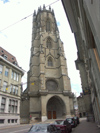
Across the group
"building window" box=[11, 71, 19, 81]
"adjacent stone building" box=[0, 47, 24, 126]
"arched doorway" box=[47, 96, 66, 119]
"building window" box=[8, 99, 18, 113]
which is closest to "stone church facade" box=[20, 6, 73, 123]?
"arched doorway" box=[47, 96, 66, 119]

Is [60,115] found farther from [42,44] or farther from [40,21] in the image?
[40,21]

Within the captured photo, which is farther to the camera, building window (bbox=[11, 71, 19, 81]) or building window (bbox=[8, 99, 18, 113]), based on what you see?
building window (bbox=[11, 71, 19, 81])

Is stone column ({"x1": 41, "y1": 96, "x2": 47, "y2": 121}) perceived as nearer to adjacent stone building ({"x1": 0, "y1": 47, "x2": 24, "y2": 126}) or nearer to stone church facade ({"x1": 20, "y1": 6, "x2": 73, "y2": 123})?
stone church facade ({"x1": 20, "y1": 6, "x2": 73, "y2": 123})

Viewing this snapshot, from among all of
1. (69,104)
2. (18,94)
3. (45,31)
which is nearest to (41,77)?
(18,94)

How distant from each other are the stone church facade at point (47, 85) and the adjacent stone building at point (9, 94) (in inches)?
185

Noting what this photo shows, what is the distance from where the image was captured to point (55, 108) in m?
31.0

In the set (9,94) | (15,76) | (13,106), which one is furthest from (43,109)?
(15,76)

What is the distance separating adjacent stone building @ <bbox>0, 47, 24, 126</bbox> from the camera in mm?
20328

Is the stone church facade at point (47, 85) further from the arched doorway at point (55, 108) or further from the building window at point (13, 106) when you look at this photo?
the building window at point (13, 106)

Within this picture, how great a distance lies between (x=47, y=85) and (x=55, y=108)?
6777mm

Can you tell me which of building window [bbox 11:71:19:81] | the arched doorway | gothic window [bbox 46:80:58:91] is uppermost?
building window [bbox 11:71:19:81]

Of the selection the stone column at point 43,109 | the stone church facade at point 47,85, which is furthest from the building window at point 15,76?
the stone column at point 43,109

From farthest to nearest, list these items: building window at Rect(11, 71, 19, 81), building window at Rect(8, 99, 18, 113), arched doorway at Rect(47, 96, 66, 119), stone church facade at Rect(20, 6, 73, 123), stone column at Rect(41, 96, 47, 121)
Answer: arched doorway at Rect(47, 96, 66, 119) → stone church facade at Rect(20, 6, 73, 123) → stone column at Rect(41, 96, 47, 121) → building window at Rect(11, 71, 19, 81) → building window at Rect(8, 99, 18, 113)

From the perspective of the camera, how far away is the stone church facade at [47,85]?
1099 inches
